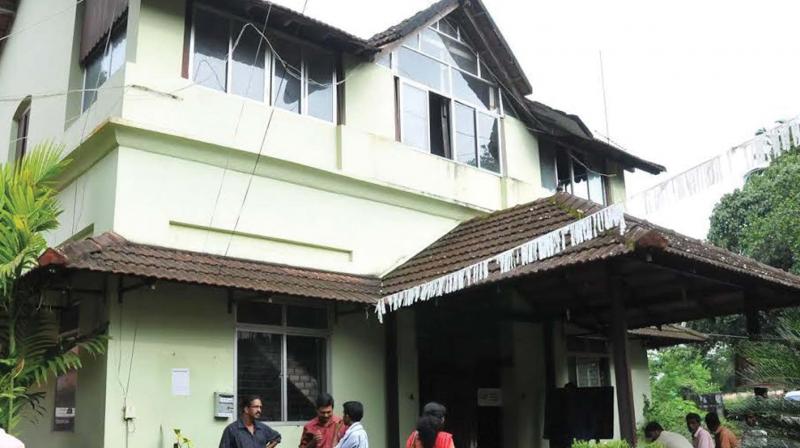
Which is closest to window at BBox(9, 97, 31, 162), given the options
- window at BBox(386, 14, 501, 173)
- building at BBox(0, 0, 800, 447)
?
building at BBox(0, 0, 800, 447)

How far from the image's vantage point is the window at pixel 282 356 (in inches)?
361

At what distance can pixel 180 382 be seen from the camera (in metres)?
8.38

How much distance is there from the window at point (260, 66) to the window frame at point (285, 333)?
2.68 meters

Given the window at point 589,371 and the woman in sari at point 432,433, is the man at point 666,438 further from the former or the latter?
the window at point 589,371

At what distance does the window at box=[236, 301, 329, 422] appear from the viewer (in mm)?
9172

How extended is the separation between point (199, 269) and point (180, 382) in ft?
4.22

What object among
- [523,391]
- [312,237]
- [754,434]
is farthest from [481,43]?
[754,434]

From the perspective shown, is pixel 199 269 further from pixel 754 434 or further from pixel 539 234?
pixel 754 434

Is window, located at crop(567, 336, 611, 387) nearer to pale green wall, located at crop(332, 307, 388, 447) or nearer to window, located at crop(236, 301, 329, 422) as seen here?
pale green wall, located at crop(332, 307, 388, 447)

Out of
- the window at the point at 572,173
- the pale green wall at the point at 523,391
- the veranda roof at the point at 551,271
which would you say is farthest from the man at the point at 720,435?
the window at the point at 572,173

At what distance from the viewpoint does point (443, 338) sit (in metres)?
11.3

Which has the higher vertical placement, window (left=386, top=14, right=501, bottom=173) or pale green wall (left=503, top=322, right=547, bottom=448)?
window (left=386, top=14, right=501, bottom=173)

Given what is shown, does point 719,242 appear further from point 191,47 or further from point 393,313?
point 191,47

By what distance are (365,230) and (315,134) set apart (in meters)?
1.53
